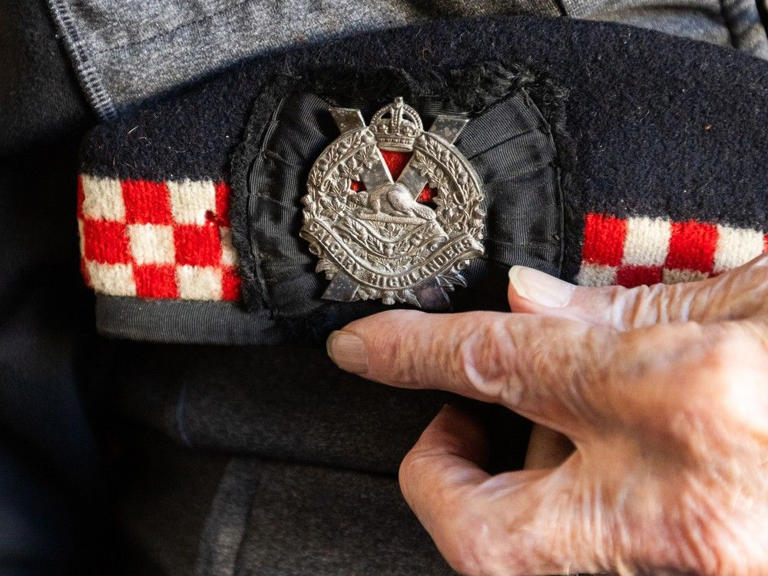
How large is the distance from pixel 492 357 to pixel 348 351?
14 cm

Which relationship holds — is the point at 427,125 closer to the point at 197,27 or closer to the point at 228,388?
the point at 197,27

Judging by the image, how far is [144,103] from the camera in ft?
2.18

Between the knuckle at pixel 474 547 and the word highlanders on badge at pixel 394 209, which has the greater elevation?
the word highlanders on badge at pixel 394 209

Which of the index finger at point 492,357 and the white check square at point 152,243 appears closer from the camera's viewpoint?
the index finger at point 492,357

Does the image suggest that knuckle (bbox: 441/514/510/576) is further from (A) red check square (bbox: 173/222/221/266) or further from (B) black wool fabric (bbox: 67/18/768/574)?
(A) red check square (bbox: 173/222/221/266)

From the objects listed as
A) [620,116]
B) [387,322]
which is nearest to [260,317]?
[387,322]

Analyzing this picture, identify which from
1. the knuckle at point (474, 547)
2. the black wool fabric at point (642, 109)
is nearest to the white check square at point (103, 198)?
the black wool fabric at point (642, 109)

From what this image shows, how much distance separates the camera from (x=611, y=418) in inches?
21.1

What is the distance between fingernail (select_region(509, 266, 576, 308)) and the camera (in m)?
0.59

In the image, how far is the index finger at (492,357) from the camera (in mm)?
547

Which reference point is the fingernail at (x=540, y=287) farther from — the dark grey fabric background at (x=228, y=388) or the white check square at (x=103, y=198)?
the white check square at (x=103, y=198)

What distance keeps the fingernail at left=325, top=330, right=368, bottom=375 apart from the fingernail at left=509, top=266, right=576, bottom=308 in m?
0.15

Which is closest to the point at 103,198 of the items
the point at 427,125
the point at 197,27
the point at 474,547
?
the point at 197,27

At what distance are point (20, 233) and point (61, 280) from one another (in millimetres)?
70
